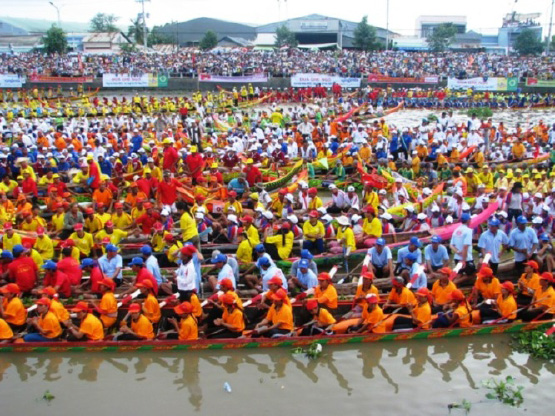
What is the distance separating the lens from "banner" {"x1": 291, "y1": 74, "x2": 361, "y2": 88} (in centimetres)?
3788

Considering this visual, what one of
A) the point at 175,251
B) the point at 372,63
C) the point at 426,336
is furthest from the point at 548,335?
the point at 372,63

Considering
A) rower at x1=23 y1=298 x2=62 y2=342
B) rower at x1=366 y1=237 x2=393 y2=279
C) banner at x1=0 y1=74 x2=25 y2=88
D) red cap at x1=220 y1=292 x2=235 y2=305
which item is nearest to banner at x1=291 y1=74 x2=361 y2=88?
banner at x1=0 y1=74 x2=25 y2=88

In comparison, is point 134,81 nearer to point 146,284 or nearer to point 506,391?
point 146,284

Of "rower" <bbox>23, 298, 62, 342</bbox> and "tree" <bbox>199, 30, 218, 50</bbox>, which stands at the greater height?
"tree" <bbox>199, 30, 218, 50</bbox>

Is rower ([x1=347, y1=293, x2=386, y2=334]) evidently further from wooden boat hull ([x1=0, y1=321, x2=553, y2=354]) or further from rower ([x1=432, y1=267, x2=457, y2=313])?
rower ([x1=432, y1=267, x2=457, y2=313])

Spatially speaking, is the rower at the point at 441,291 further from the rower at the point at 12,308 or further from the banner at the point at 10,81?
the banner at the point at 10,81

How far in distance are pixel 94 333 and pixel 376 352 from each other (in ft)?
13.8

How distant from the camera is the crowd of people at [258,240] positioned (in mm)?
8562

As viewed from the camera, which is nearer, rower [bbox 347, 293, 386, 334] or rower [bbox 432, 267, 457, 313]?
rower [bbox 347, 293, 386, 334]

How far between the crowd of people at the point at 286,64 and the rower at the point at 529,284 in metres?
31.9

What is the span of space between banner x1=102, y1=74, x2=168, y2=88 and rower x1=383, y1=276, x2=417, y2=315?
109 ft

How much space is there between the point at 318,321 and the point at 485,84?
33.1m

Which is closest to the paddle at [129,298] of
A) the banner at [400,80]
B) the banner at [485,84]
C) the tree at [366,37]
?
the banner at [485,84]

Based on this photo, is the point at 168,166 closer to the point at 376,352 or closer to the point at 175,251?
the point at 175,251
